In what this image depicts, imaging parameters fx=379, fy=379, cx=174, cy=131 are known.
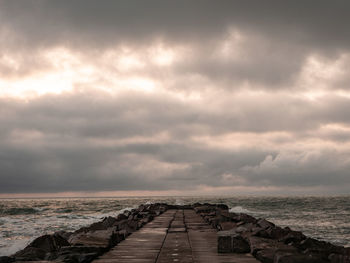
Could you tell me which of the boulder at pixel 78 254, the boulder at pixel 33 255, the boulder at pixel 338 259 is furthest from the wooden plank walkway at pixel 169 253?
the boulder at pixel 33 255

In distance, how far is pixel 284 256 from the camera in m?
5.94

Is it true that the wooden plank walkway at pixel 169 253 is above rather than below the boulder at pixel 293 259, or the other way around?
below

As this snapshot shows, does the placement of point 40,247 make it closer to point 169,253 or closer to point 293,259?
point 169,253

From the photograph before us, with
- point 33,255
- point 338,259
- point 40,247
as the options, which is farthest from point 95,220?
point 338,259

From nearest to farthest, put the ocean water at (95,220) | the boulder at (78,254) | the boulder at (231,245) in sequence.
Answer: the boulder at (78,254) → the boulder at (231,245) → the ocean water at (95,220)

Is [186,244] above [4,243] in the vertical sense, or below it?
above

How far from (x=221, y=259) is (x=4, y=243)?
52.2ft

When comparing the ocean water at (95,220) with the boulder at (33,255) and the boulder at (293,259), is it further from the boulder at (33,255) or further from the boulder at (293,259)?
the boulder at (293,259)

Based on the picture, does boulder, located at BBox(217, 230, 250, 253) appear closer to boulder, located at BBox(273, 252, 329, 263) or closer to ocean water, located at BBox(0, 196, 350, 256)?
boulder, located at BBox(273, 252, 329, 263)

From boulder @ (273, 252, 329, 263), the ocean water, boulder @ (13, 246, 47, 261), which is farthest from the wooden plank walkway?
the ocean water

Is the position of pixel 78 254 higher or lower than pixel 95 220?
higher

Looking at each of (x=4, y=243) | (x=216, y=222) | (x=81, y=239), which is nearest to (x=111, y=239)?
(x=81, y=239)

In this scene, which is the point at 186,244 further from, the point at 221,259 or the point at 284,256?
the point at 284,256

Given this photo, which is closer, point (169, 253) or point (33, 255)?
point (169, 253)
